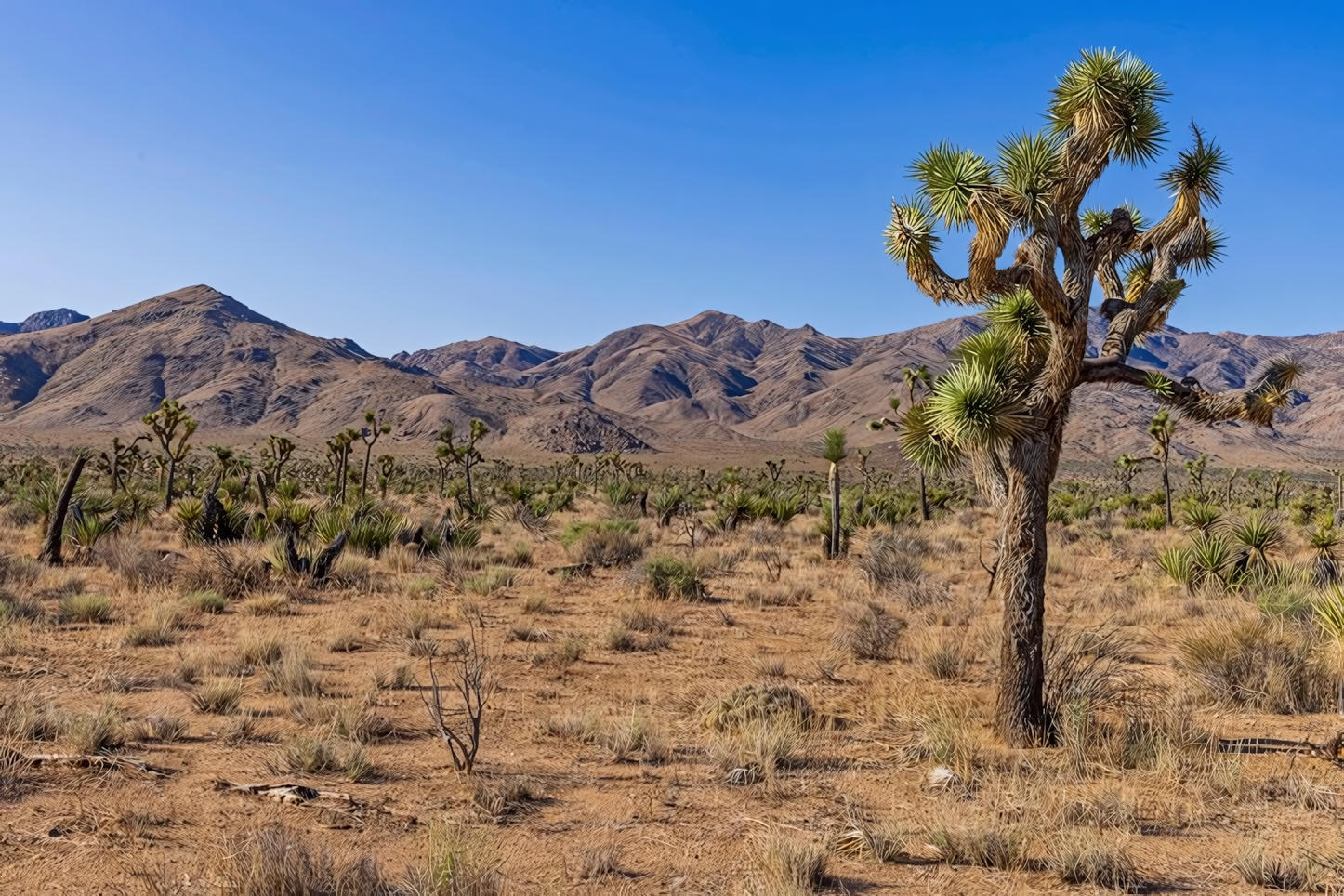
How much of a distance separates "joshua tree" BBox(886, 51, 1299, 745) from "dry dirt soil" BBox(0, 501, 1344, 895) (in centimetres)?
133

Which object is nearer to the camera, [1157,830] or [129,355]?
[1157,830]

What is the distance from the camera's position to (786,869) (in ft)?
15.0

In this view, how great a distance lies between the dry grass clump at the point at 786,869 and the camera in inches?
173

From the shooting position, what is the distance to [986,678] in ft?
30.1

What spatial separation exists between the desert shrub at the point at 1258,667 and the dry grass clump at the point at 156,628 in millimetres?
11460

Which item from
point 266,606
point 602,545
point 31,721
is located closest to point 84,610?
point 266,606

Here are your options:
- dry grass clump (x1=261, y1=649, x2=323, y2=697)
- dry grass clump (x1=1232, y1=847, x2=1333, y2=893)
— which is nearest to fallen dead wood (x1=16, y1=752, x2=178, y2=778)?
dry grass clump (x1=261, y1=649, x2=323, y2=697)

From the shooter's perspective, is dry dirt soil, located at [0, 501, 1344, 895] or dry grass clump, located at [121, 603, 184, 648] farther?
dry grass clump, located at [121, 603, 184, 648]

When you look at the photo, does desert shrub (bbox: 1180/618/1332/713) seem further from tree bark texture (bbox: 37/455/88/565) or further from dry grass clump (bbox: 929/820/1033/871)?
tree bark texture (bbox: 37/455/88/565)

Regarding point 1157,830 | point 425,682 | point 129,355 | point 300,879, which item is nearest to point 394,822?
point 300,879

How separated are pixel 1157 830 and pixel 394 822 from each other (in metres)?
4.79

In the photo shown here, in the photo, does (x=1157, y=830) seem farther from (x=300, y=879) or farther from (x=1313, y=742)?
(x=300, y=879)

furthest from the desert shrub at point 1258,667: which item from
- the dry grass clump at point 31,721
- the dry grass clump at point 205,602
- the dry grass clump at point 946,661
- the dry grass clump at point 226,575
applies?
the dry grass clump at point 226,575

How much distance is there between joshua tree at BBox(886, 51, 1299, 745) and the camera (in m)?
6.67
